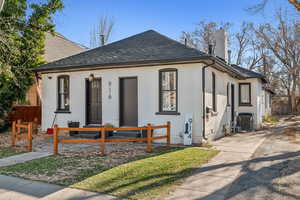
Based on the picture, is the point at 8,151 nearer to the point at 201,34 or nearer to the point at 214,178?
the point at 214,178

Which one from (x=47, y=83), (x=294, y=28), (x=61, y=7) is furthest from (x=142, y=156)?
(x=294, y=28)

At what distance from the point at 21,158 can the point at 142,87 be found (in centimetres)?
493

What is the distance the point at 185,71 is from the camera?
924 centimetres

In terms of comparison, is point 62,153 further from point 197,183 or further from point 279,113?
point 279,113

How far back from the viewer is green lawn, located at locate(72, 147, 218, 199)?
14.5 feet

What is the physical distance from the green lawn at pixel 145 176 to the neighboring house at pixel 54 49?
1160 centimetres

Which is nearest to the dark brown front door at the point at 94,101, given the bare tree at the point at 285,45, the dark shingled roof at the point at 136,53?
the dark shingled roof at the point at 136,53

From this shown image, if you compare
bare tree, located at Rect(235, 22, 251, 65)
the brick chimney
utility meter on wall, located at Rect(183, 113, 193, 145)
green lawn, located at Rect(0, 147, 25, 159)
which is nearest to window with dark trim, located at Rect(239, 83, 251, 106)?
the brick chimney

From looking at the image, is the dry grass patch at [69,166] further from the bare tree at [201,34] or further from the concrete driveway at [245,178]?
the bare tree at [201,34]

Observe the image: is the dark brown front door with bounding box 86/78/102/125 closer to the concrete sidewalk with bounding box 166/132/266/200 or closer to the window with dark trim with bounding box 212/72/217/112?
the window with dark trim with bounding box 212/72/217/112

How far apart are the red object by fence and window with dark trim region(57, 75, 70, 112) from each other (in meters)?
2.99

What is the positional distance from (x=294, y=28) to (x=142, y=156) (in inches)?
1036

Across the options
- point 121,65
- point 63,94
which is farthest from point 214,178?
point 63,94

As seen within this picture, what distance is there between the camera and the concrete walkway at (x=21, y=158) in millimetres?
6545
